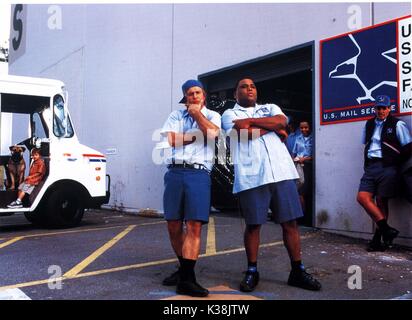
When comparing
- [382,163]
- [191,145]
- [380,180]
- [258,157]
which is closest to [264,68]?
[382,163]

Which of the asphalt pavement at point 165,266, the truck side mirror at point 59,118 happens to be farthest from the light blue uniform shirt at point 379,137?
the truck side mirror at point 59,118

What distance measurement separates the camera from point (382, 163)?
5219 mm

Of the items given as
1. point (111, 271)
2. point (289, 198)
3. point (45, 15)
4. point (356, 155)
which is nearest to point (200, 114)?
point (289, 198)

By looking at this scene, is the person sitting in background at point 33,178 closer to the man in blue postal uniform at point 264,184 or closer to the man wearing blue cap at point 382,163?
the man in blue postal uniform at point 264,184

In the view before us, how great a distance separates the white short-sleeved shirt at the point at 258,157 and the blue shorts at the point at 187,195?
0.32m

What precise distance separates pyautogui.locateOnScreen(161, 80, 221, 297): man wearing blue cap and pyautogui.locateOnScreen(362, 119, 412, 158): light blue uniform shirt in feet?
8.26

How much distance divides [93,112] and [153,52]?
3.05 m

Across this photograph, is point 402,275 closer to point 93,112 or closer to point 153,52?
point 153,52

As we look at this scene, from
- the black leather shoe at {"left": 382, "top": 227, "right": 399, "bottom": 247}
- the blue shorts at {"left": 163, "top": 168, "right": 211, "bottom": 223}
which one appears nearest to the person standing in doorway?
the black leather shoe at {"left": 382, "top": 227, "right": 399, "bottom": 247}

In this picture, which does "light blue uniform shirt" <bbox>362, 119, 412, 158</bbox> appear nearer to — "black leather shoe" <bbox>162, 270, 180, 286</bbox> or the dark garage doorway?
the dark garage doorway

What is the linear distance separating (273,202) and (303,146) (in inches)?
137

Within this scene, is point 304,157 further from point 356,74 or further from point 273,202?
point 273,202

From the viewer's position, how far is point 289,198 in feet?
12.2

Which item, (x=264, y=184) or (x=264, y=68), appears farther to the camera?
(x=264, y=68)
